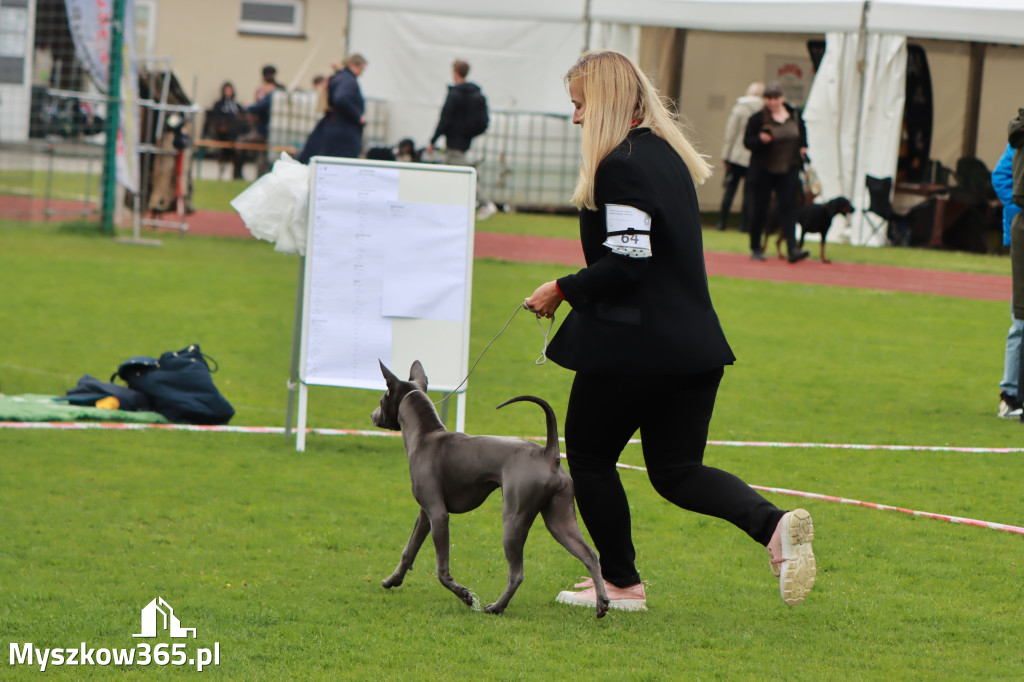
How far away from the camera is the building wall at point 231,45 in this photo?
32844mm

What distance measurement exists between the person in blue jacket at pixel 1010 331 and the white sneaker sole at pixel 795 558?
14.2ft

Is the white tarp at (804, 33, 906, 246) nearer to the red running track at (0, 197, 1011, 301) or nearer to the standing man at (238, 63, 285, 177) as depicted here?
the red running track at (0, 197, 1011, 301)

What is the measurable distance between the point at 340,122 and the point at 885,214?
27.0ft

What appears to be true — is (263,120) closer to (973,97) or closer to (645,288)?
(973,97)

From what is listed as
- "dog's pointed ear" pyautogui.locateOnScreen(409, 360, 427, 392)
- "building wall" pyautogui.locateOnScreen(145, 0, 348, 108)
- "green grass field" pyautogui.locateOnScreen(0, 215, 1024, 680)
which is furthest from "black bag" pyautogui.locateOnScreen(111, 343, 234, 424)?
"building wall" pyautogui.locateOnScreen(145, 0, 348, 108)

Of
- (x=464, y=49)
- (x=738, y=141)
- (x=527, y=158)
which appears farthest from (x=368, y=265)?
(x=527, y=158)

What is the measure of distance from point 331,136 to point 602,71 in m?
11.9

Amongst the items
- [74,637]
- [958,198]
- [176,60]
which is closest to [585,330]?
[74,637]

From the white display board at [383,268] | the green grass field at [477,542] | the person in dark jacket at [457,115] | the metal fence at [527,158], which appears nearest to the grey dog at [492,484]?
the green grass field at [477,542]

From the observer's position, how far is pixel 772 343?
441 inches

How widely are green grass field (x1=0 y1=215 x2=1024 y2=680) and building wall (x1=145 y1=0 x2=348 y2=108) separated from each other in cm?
2357

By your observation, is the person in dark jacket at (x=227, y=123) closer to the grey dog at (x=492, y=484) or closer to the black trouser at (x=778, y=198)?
the black trouser at (x=778, y=198)

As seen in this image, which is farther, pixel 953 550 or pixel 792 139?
pixel 792 139

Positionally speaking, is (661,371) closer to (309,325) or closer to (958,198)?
(309,325)
